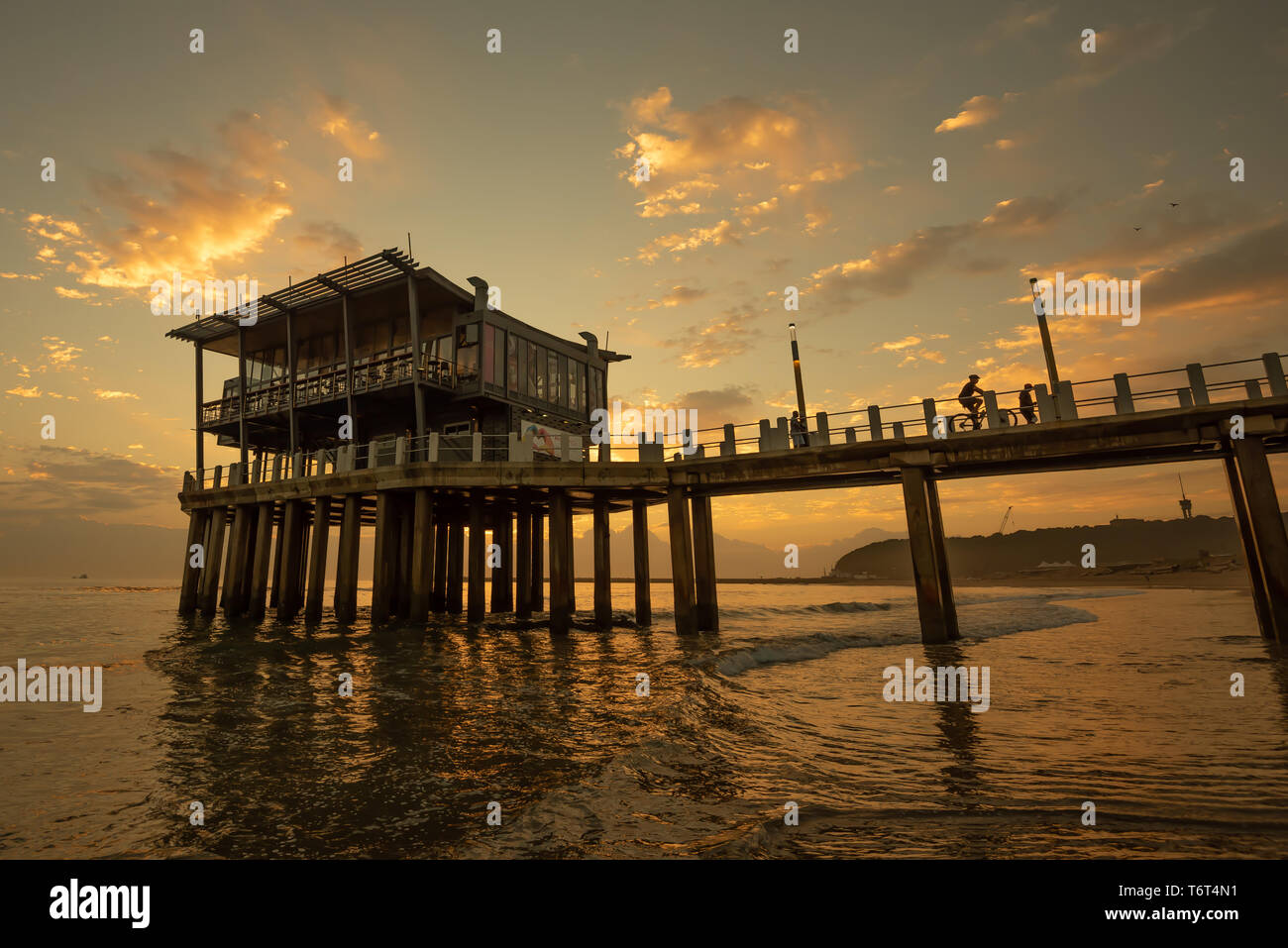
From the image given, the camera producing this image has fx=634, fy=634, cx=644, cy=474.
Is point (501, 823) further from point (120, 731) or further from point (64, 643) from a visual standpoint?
point (64, 643)

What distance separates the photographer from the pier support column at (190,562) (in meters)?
29.3

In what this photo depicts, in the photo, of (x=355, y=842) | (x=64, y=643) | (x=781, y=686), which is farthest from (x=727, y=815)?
(x=64, y=643)

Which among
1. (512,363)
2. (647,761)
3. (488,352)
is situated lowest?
(647,761)

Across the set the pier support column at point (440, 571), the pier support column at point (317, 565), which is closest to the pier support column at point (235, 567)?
the pier support column at point (317, 565)

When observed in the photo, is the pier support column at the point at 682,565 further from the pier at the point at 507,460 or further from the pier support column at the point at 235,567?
the pier support column at the point at 235,567

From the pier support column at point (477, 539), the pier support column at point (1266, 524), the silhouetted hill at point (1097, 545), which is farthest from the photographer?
the silhouetted hill at point (1097, 545)

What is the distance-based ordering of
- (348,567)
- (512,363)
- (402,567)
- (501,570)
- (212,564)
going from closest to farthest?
1. (348,567)
2. (402,567)
3. (212,564)
4. (512,363)
5. (501,570)

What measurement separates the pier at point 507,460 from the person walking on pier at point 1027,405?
1.12 feet

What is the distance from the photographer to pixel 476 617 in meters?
25.6

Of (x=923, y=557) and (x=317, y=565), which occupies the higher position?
(x=317, y=565)

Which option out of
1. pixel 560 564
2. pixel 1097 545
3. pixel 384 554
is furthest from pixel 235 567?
pixel 1097 545

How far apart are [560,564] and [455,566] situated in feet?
32.1

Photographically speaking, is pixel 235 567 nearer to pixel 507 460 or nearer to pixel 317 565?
pixel 317 565

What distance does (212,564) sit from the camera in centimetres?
2850
